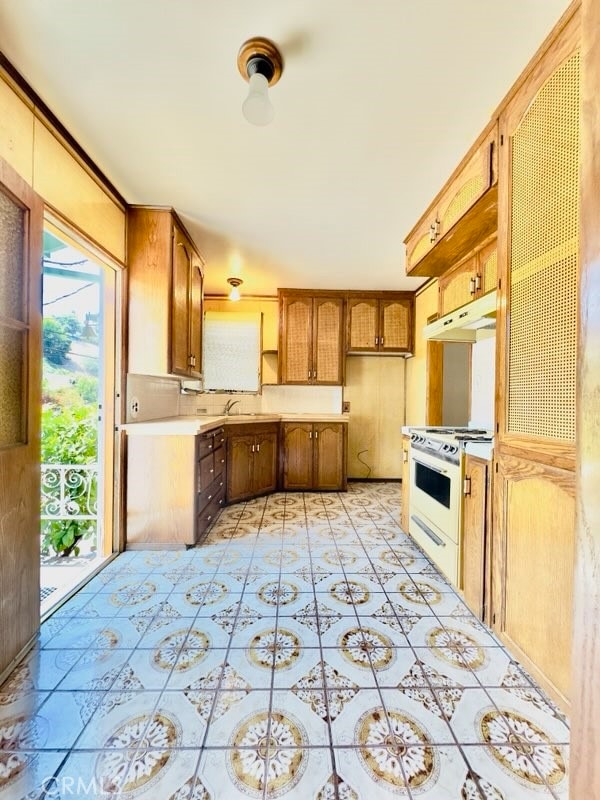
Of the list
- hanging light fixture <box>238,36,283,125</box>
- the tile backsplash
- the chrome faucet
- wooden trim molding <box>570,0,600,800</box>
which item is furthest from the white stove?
the chrome faucet

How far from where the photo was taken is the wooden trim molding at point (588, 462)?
0.60 m

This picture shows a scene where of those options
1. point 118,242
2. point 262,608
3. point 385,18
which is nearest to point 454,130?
point 385,18

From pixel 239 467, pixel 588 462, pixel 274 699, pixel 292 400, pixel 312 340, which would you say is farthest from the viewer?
pixel 292 400

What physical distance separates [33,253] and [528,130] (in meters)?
2.09

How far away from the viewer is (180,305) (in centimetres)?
260

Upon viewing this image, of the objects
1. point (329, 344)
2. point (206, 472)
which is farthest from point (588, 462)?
point (329, 344)

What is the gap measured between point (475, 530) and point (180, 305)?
Result: 2.51 m

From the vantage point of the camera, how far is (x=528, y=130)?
128 centimetres

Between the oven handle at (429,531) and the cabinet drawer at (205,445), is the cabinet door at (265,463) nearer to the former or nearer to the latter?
the cabinet drawer at (205,445)

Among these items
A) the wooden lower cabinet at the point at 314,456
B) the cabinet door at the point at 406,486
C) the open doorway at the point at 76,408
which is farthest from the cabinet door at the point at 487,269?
the open doorway at the point at 76,408

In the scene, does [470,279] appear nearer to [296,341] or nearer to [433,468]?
[433,468]

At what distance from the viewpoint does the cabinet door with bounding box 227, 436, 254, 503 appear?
3.31m

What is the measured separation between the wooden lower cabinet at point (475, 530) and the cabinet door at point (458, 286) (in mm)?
1110

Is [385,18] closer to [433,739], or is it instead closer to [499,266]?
[499,266]
